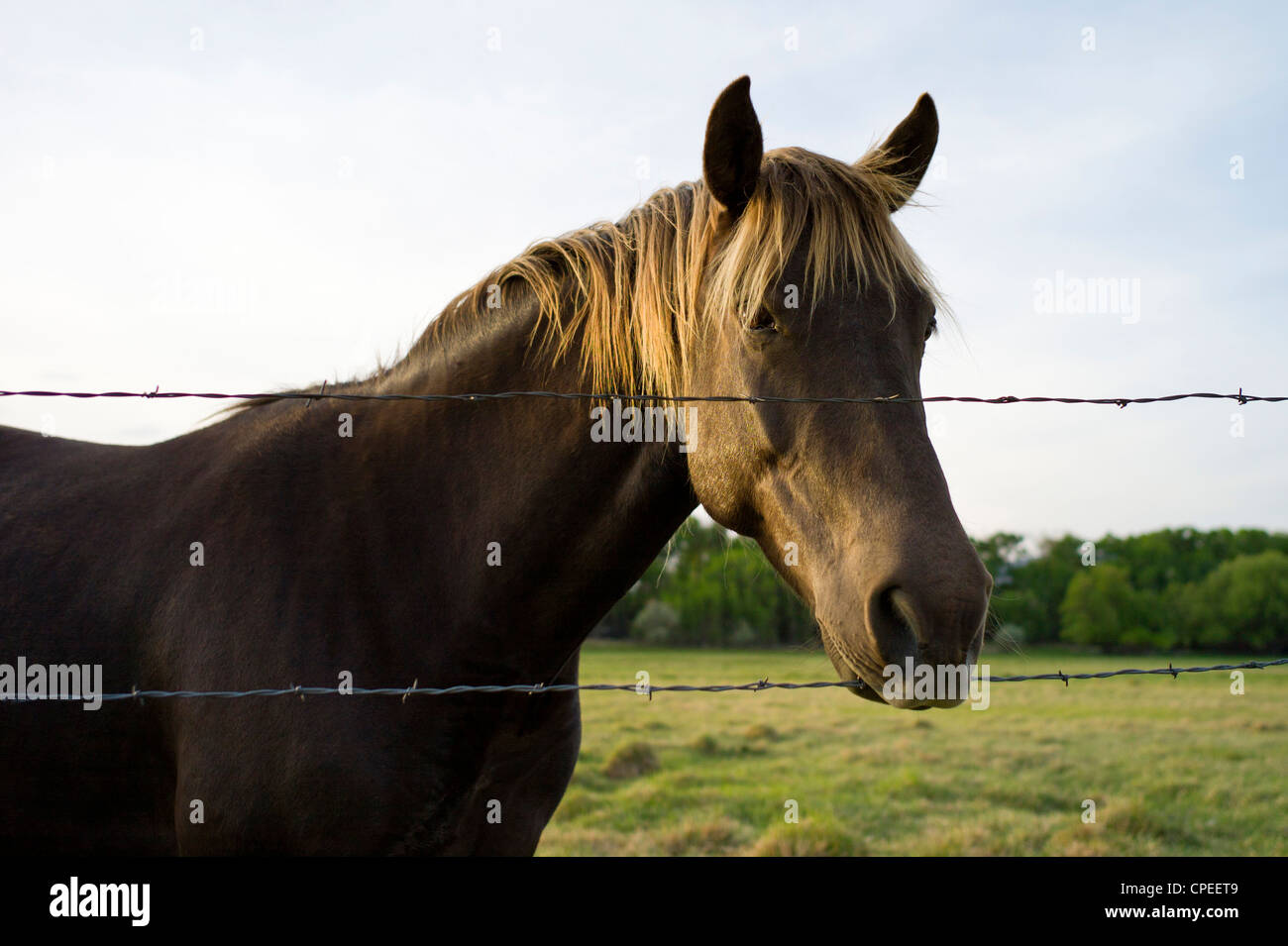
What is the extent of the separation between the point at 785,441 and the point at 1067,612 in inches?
1823

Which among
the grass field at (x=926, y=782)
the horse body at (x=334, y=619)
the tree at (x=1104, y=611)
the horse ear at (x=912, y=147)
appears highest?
the horse ear at (x=912, y=147)

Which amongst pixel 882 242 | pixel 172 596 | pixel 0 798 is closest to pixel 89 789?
pixel 0 798

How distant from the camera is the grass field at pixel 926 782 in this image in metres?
7.51

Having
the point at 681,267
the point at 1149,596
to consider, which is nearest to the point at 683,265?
the point at 681,267

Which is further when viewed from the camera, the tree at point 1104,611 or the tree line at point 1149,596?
the tree at point 1104,611

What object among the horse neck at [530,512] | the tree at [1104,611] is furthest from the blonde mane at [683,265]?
the tree at [1104,611]

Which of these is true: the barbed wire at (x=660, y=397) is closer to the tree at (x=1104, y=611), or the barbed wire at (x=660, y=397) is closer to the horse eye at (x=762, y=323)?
the horse eye at (x=762, y=323)

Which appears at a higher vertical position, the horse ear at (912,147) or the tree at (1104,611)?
the horse ear at (912,147)

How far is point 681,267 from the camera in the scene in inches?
98.5

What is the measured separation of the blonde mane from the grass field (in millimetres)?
1015

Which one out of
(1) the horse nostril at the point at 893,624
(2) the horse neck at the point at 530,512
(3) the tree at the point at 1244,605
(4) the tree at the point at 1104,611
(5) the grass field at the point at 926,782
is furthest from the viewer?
(4) the tree at the point at 1104,611

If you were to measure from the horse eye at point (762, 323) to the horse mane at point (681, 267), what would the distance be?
0.03 m

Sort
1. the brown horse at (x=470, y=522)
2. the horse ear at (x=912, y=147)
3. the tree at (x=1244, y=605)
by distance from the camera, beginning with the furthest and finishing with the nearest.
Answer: the tree at (x=1244, y=605), the horse ear at (x=912, y=147), the brown horse at (x=470, y=522)
